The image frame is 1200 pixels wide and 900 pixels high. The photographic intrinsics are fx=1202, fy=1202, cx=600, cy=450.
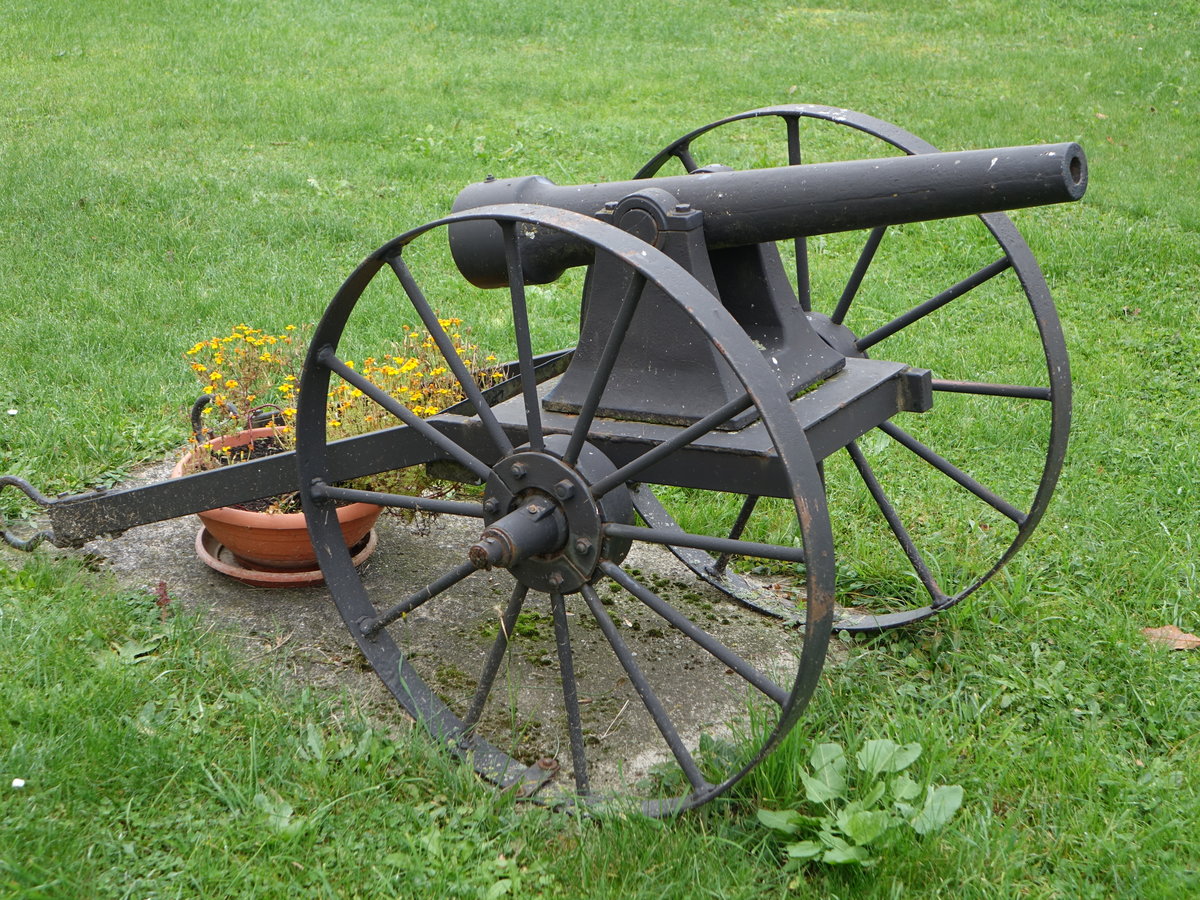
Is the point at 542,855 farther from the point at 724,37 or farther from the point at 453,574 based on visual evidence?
the point at 724,37

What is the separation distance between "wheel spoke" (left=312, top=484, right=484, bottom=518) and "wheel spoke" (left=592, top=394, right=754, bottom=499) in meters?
0.34

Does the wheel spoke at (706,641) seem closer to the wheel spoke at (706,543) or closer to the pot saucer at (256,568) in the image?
the wheel spoke at (706,543)

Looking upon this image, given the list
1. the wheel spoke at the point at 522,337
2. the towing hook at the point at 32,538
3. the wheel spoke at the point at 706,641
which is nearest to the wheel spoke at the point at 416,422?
the wheel spoke at the point at 522,337

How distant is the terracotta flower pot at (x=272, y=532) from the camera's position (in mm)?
3332

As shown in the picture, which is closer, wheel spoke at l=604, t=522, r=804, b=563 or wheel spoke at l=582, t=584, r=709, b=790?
wheel spoke at l=604, t=522, r=804, b=563

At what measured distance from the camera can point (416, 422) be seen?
9.16 feet

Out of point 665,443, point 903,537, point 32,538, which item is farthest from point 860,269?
point 32,538

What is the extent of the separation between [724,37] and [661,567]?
9849 millimetres

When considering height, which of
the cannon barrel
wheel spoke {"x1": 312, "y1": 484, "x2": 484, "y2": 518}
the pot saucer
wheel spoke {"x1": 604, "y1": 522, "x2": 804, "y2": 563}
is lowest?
the pot saucer

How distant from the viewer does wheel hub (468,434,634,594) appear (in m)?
2.47

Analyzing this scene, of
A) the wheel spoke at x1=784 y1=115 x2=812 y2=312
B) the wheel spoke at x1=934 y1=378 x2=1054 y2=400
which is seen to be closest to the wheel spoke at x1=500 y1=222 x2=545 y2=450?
the wheel spoke at x1=784 y1=115 x2=812 y2=312

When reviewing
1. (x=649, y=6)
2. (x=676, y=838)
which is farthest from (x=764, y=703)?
(x=649, y=6)

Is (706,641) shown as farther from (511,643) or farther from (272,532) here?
(272,532)

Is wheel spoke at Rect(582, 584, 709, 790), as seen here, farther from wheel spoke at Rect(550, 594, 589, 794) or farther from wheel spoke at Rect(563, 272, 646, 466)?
wheel spoke at Rect(563, 272, 646, 466)
